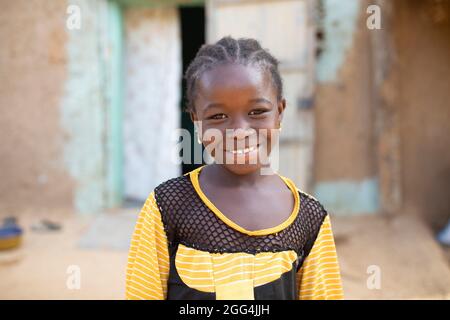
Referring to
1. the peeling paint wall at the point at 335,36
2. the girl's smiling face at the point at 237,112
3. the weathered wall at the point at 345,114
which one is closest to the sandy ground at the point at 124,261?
the weathered wall at the point at 345,114

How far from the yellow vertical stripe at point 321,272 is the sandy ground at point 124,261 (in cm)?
175

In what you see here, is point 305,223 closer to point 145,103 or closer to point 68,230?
point 68,230

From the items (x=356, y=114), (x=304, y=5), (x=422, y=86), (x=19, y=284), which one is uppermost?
(x=304, y=5)

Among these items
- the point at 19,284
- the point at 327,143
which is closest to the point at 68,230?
the point at 19,284

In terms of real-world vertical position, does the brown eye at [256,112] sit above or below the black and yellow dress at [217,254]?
above

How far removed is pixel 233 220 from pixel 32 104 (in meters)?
3.84

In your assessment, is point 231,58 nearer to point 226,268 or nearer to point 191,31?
point 226,268

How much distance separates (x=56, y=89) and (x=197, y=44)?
7.23 ft

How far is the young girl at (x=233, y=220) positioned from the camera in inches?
41.4

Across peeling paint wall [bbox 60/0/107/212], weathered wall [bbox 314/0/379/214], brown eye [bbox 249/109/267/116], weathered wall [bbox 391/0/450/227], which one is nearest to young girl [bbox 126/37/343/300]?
brown eye [bbox 249/109/267/116]

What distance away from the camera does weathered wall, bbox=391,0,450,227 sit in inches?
155

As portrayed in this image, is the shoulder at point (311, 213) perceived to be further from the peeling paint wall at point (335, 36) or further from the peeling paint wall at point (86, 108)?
the peeling paint wall at point (86, 108)

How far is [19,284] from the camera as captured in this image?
2.98 meters

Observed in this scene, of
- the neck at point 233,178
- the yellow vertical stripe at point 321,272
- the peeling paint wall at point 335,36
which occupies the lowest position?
the yellow vertical stripe at point 321,272
